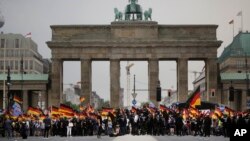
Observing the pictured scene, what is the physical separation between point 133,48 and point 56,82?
1175 centimetres

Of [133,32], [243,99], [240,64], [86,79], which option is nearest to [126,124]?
[133,32]

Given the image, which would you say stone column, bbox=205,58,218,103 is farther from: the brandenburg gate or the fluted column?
the fluted column

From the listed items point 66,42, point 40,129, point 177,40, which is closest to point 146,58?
point 177,40

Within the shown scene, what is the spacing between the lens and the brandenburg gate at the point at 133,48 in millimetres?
95438

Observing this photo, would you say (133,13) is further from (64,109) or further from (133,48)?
(64,109)

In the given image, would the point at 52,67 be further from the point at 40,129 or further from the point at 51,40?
the point at 40,129

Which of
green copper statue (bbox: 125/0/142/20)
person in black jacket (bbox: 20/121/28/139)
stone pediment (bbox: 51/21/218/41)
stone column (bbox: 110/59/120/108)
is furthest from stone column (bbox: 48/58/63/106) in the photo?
person in black jacket (bbox: 20/121/28/139)

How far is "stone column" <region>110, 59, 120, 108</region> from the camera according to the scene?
97.4 meters

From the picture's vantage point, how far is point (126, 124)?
45.7 meters

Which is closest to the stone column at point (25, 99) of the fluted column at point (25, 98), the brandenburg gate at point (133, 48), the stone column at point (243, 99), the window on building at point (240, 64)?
the fluted column at point (25, 98)

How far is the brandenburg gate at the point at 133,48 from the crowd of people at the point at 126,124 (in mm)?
45992

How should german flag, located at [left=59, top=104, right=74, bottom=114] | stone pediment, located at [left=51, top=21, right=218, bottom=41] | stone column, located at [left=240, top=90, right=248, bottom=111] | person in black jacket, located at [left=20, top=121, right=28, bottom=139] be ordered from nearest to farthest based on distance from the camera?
person in black jacket, located at [left=20, top=121, right=28, bottom=139] < german flag, located at [left=59, top=104, right=74, bottom=114] < stone pediment, located at [left=51, top=21, right=218, bottom=41] < stone column, located at [left=240, top=90, right=248, bottom=111]

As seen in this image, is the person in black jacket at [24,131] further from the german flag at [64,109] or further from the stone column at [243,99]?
the stone column at [243,99]

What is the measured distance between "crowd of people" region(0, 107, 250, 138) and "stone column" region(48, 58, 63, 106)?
47.3 m
